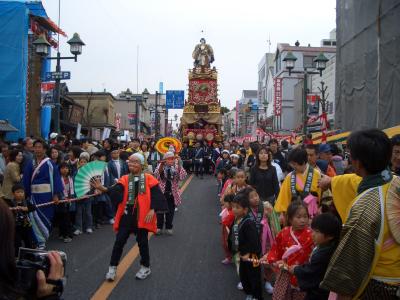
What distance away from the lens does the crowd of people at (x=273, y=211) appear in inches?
99.0

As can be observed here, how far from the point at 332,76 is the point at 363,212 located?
1388 inches

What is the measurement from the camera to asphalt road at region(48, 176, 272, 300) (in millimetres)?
5715

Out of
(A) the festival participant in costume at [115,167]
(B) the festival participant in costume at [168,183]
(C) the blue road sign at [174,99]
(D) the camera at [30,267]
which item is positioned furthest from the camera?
(C) the blue road sign at [174,99]

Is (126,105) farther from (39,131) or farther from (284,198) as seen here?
(284,198)

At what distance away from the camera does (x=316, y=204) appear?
570 cm

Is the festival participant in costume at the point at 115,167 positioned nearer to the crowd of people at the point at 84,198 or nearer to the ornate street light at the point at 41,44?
the crowd of people at the point at 84,198

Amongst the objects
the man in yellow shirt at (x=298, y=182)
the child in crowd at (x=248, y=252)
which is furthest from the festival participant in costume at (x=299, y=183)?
the child in crowd at (x=248, y=252)

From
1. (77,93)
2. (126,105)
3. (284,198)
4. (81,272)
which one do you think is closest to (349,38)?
(284,198)

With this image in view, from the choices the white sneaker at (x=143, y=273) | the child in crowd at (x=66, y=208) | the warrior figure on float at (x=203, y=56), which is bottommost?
the white sneaker at (x=143, y=273)

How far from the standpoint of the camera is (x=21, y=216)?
7.06 metres

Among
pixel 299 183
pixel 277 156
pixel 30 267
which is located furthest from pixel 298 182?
pixel 277 156

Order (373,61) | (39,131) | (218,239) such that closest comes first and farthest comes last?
(218,239), (373,61), (39,131)

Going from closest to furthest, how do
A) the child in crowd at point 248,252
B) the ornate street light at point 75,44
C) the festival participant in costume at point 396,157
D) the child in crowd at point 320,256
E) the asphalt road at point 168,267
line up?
the child in crowd at point 320,256, the festival participant in costume at point 396,157, the child in crowd at point 248,252, the asphalt road at point 168,267, the ornate street light at point 75,44

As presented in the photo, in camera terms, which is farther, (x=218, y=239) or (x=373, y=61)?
(x=373, y=61)
